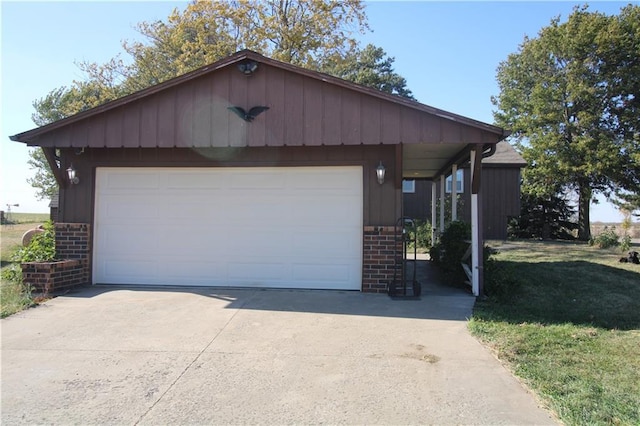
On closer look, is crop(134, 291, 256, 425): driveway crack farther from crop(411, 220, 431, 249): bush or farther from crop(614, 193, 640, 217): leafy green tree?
crop(614, 193, 640, 217): leafy green tree

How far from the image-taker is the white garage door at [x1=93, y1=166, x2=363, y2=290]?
7578mm

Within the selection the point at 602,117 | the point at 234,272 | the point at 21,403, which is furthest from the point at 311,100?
the point at 602,117

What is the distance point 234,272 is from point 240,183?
1.60 meters

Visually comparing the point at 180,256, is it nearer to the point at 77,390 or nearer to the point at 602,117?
the point at 77,390

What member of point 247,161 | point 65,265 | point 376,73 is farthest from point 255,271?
point 376,73

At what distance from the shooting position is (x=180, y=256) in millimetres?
7887

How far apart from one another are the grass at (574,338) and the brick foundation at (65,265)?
640cm

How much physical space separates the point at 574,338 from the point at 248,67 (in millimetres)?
5932

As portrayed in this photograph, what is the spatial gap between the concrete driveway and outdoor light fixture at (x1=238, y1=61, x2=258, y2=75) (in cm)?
373

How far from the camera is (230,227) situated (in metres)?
7.82

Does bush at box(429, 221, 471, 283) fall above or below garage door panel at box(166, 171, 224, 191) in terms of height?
below

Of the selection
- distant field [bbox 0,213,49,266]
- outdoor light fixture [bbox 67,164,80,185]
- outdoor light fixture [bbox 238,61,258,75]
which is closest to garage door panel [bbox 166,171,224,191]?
outdoor light fixture [bbox 67,164,80,185]

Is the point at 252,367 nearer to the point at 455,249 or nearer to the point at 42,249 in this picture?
the point at 455,249

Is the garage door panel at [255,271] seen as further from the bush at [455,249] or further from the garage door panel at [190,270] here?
the bush at [455,249]
